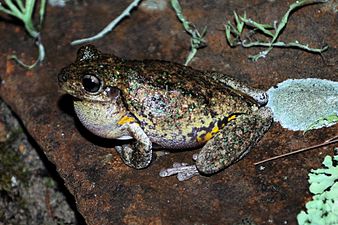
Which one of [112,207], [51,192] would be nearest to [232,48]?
[112,207]

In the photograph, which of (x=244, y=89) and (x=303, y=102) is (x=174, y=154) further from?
(x=303, y=102)

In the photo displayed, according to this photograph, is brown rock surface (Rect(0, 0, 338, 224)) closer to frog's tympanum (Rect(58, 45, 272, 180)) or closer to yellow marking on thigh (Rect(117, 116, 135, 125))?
frog's tympanum (Rect(58, 45, 272, 180))

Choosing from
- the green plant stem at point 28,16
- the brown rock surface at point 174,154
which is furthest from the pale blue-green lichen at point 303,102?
the green plant stem at point 28,16

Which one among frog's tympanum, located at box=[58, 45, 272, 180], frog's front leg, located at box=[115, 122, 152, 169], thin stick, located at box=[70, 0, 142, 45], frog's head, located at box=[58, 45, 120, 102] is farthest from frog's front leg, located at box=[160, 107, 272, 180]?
thin stick, located at box=[70, 0, 142, 45]

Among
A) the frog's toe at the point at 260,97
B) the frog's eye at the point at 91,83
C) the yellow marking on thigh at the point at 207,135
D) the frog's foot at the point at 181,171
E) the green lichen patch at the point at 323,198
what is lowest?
the frog's foot at the point at 181,171

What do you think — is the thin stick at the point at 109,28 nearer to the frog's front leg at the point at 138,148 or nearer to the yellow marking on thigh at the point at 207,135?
the frog's front leg at the point at 138,148

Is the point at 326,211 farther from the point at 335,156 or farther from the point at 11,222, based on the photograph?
the point at 11,222
